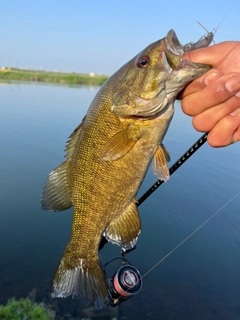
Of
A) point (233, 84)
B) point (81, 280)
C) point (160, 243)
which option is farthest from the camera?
point (160, 243)

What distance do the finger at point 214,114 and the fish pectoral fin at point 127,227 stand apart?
0.79 metres

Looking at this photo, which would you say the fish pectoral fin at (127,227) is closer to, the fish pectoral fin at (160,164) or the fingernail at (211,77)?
the fish pectoral fin at (160,164)

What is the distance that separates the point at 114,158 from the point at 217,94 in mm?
782

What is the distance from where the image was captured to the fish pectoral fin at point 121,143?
2047mm

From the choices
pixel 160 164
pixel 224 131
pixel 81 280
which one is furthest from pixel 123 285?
pixel 224 131

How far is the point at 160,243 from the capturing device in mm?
6270

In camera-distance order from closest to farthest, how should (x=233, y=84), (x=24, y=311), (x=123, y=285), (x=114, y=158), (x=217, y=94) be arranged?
1. (x=233, y=84)
2. (x=217, y=94)
3. (x=114, y=158)
4. (x=123, y=285)
5. (x=24, y=311)

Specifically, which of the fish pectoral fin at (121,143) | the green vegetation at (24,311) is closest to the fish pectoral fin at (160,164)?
the fish pectoral fin at (121,143)

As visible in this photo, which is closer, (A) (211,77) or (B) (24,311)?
(A) (211,77)

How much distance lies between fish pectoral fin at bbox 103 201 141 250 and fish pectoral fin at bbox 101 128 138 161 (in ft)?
1.61

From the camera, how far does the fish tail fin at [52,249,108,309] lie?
2.42 metres

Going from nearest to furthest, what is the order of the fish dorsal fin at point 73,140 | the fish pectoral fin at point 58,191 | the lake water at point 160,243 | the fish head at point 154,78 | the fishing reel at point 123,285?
the fish head at point 154,78
the fish dorsal fin at point 73,140
the fish pectoral fin at point 58,191
the fishing reel at point 123,285
the lake water at point 160,243

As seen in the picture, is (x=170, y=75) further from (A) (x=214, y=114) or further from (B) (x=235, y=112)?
(B) (x=235, y=112)

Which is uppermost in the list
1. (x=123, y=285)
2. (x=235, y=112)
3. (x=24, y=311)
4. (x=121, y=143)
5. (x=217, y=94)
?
(x=217, y=94)
